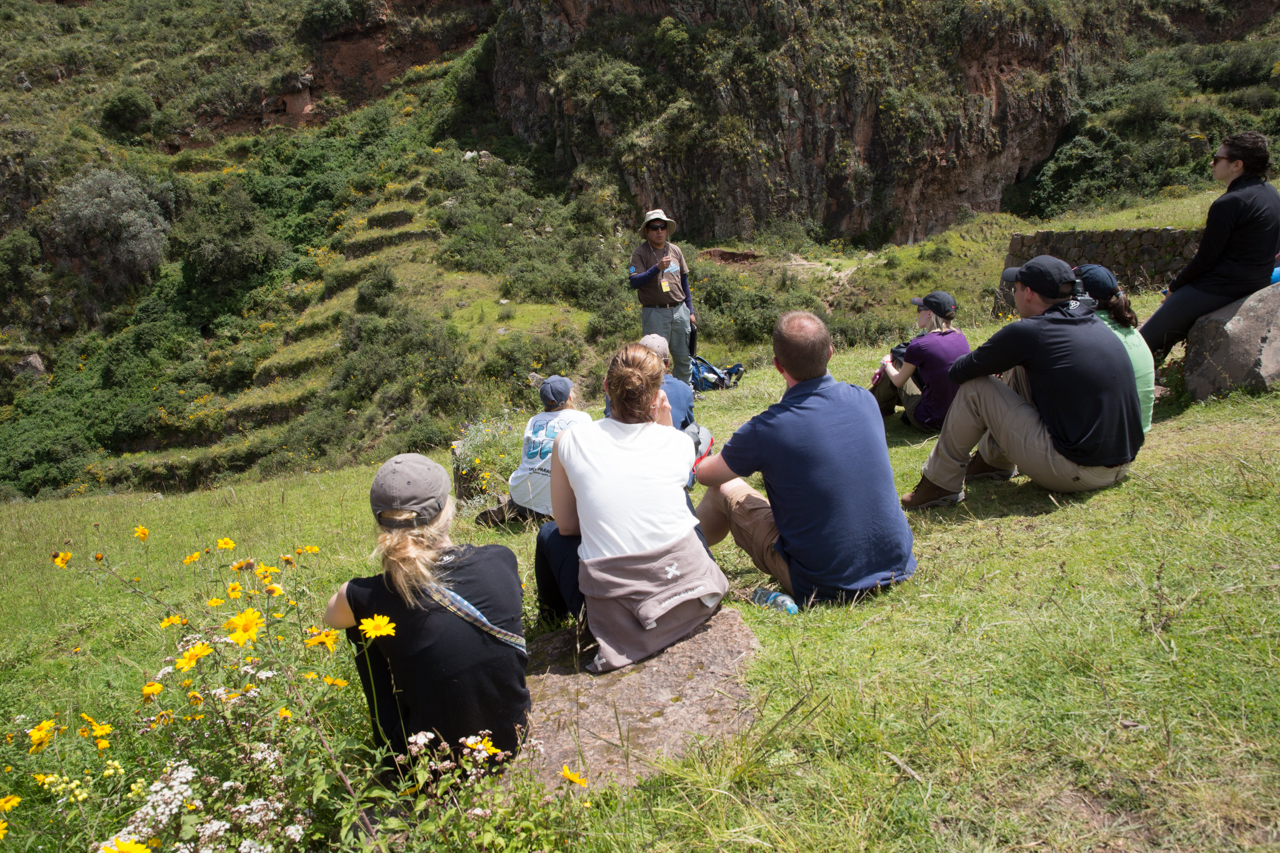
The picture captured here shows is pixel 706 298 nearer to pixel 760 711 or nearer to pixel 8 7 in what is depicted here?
pixel 760 711

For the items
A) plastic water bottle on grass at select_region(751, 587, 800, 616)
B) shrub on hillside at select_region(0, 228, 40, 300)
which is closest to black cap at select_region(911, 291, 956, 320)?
plastic water bottle on grass at select_region(751, 587, 800, 616)

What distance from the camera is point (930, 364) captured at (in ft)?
16.8

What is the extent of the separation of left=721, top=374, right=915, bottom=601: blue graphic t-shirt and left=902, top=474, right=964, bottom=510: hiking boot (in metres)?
1.12

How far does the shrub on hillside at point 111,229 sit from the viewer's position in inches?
1179

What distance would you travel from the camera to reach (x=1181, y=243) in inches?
409

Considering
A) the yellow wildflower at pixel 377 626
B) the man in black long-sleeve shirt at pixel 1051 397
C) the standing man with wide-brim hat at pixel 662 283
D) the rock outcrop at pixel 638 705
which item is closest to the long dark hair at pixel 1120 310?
the man in black long-sleeve shirt at pixel 1051 397

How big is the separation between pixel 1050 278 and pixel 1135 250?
988 cm

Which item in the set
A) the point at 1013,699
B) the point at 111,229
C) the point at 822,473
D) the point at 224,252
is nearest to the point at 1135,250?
the point at 822,473

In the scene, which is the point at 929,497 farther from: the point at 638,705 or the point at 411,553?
the point at 411,553

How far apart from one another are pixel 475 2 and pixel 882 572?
149ft

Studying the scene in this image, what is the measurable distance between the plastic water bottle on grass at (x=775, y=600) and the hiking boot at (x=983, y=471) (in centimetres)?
190

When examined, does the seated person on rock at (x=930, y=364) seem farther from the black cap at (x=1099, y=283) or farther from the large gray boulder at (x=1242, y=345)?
the large gray boulder at (x=1242, y=345)

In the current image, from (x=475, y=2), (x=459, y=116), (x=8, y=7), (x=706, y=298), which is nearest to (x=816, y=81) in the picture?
(x=706, y=298)

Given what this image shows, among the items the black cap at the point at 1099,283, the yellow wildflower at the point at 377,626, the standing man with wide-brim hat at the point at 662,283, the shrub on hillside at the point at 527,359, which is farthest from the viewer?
the shrub on hillside at the point at 527,359
